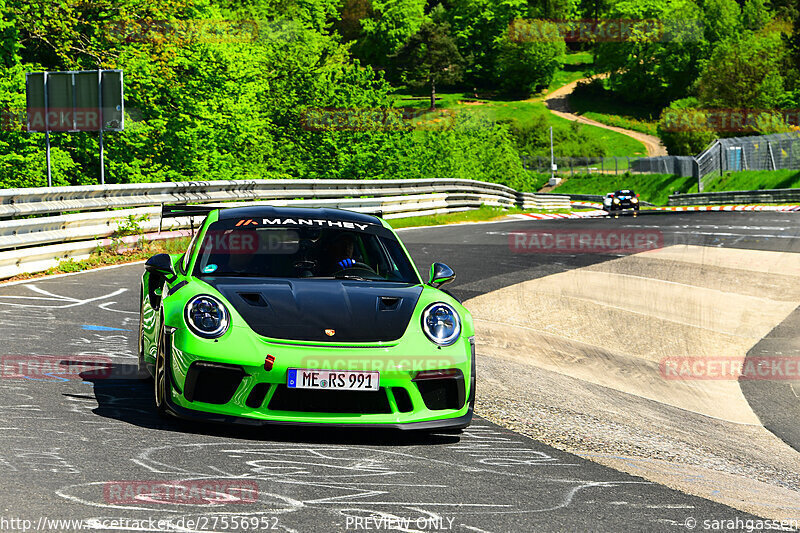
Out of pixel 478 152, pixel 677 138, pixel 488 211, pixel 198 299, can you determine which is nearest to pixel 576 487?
pixel 198 299

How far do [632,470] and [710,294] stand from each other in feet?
32.4

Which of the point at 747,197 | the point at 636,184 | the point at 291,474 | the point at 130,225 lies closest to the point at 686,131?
the point at 636,184

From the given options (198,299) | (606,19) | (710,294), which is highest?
(606,19)

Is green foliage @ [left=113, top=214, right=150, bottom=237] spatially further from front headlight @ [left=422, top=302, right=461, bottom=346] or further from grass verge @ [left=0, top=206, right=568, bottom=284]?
front headlight @ [left=422, top=302, right=461, bottom=346]

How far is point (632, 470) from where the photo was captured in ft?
18.7

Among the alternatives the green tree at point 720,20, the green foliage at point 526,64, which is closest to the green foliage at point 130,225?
the green tree at point 720,20

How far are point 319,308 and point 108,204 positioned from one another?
10.9 metres

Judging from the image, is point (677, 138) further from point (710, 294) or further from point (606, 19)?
point (710, 294)

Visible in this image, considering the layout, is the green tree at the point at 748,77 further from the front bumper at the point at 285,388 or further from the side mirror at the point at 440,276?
the front bumper at the point at 285,388

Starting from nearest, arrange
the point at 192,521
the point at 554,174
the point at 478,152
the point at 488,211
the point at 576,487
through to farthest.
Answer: the point at 192,521, the point at 576,487, the point at 488,211, the point at 478,152, the point at 554,174

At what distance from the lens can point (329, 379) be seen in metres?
5.56

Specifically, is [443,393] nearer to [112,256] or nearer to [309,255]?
[309,255]

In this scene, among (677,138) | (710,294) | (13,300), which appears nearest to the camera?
(13,300)

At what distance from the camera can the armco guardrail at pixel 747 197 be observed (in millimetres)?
46812
